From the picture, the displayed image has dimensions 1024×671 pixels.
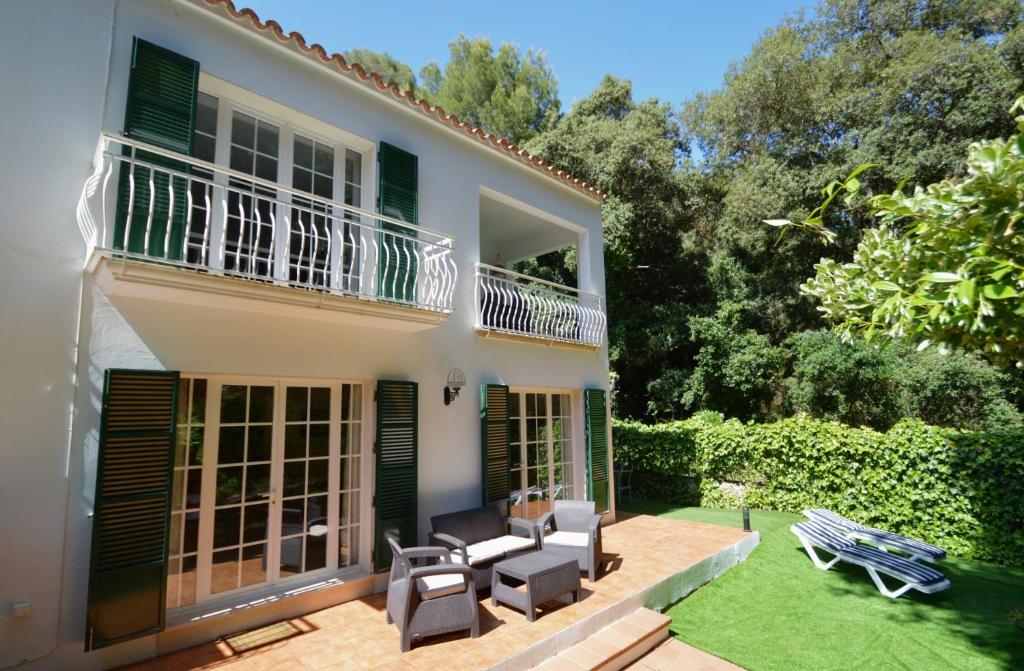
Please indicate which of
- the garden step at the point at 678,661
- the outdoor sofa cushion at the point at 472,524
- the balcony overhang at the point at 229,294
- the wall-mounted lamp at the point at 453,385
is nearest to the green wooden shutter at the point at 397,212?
the balcony overhang at the point at 229,294

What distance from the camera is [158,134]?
518cm

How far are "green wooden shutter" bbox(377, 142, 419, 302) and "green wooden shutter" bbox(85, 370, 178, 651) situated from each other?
9.83 ft

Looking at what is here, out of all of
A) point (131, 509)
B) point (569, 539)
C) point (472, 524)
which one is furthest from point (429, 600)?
point (131, 509)

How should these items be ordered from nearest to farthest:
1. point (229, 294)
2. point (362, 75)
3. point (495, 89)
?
point (229, 294) < point (362, 75) < point (495, 89)

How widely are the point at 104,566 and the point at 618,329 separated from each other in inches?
675

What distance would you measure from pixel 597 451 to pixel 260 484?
6.44 m

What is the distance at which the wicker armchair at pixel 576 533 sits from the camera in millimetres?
6844

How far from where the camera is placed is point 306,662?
4652 mm

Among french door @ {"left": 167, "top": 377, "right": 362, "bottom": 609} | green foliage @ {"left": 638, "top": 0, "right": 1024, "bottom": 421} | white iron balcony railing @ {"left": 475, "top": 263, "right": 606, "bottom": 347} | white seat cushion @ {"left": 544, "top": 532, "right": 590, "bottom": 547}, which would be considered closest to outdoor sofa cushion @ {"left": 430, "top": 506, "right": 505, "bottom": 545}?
white seat cushion @ {"left": 544, "top": 532, "right": 590, "bottom": 547}

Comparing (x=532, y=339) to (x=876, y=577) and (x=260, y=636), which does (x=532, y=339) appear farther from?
(x=876, y=577)

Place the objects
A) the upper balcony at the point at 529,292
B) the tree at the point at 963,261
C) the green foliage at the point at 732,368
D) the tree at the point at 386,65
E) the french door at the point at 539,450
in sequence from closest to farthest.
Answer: the tree at the point at 963,261 < the upper balcony at the point at 529,292 < the french door at the point at 539,450 < the green foliage at the point at 732,368 < the tree at the point at 386,65

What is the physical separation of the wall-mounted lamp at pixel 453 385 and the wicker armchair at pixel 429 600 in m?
2.44

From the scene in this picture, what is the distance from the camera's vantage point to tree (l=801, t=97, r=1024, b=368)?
258 cm

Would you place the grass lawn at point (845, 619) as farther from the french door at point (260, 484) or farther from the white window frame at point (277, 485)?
the french door at point (260, 484)
